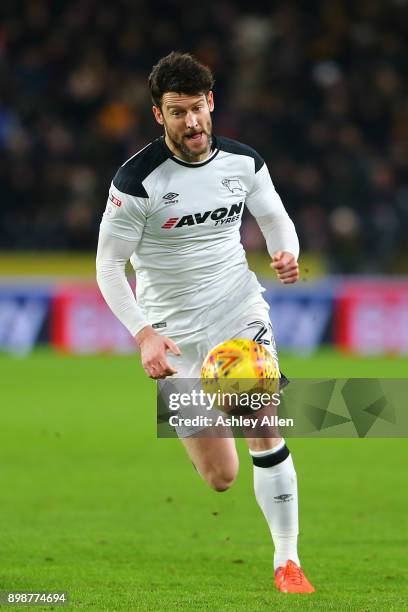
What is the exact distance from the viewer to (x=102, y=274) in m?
5.68

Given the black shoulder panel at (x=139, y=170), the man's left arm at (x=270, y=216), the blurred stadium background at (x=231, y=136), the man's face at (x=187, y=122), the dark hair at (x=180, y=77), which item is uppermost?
the dark hair at (x=180, y=77)

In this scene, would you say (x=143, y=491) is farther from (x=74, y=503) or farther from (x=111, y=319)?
(x=111, y=319)

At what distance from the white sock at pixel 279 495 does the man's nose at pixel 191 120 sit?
4.93 feet

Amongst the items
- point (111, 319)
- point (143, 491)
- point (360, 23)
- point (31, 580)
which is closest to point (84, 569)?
point (31, 580)

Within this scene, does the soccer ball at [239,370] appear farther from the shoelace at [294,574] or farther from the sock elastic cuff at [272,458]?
the shoelace at [294,574]

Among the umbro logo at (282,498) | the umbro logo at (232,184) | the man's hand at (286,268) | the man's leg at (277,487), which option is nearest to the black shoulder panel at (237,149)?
the umbro logo at (232,184)

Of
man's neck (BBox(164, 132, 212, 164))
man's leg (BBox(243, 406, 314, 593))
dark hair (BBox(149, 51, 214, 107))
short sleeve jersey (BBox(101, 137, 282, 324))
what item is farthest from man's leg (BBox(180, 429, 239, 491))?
dark hair (BBox(149, 51, 214, 107))

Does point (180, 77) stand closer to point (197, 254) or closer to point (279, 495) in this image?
point (197, 254)

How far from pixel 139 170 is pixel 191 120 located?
351 mm

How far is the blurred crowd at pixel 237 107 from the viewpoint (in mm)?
17906

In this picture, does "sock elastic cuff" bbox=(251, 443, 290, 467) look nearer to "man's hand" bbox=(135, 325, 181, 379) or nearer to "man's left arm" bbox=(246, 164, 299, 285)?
"man's hand" bbox=(135, 325, 181, 379)

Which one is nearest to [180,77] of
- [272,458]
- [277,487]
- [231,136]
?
[272,458]

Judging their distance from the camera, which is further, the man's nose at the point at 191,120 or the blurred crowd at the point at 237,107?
the blurred crowd at the point at 237,107

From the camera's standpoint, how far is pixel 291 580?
217 inches
